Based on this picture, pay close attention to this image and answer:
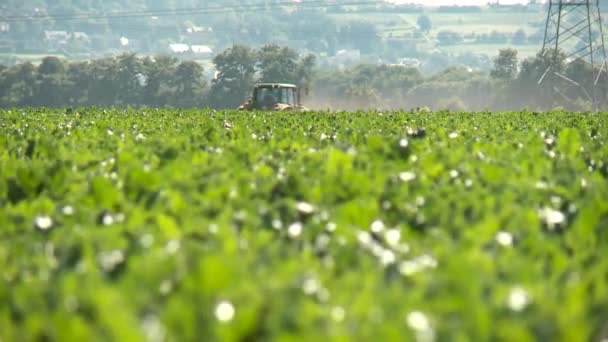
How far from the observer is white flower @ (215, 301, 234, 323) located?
2762 mm

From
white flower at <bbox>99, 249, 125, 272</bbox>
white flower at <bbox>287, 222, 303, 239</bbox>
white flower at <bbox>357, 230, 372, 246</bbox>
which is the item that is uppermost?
white flower at <bbox>99, 249, 125, 272</bbox>

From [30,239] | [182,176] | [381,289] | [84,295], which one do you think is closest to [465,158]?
[182,176]

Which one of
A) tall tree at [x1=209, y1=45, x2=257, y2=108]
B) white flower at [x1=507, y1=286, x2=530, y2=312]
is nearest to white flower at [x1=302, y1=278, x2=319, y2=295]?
white flower at [x1=507, y1=286, x2=530, y2=312]

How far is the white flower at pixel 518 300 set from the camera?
2.93m

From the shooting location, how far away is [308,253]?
360cm

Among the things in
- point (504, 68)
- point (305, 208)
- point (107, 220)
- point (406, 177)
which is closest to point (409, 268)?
point (305, 208)

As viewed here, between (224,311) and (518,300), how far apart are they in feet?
2.76

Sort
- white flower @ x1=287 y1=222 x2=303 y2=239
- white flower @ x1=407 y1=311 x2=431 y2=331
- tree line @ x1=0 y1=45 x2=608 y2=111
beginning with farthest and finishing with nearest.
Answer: tree line @ x1=0 y1=45 x2=608 y2=111
white flower @ x1=287 y1=222 x2=303 y2=239
white flower @ x1=407 y1=311 x2=431 y2=331

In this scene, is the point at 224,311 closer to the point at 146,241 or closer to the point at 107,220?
the point at 146,241

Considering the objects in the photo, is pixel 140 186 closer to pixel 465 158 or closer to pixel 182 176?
pixel 182 176

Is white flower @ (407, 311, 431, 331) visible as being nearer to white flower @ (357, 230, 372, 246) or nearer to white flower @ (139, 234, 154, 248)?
white flower @ (357, 230, 372, 246)

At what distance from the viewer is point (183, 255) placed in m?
3.39

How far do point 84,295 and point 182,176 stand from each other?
310 centimetres

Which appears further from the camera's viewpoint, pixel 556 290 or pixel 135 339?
pixel 556 290
